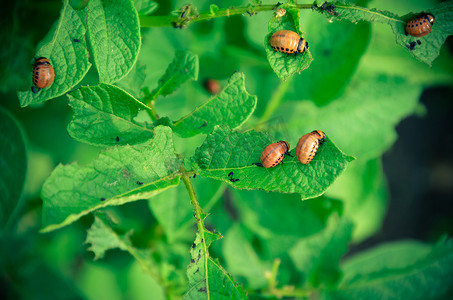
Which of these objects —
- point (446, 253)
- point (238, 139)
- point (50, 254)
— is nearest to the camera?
point (238, 139)

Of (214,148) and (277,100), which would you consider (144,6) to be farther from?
(277,100)

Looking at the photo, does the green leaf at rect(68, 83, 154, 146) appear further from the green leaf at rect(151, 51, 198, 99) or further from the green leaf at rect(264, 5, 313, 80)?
the green leaf at rect(264, 5, 313, 80)

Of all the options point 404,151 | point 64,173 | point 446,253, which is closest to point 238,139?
point 64,173

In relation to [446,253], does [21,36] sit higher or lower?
higher

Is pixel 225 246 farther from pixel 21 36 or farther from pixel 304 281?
pixel 21 36

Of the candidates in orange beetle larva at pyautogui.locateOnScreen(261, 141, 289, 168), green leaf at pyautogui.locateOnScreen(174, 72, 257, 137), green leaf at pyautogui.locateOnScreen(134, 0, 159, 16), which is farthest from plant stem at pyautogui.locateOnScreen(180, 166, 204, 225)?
green leaf at pyautogui.locateOnScreen(134, 0, 159, 16)
